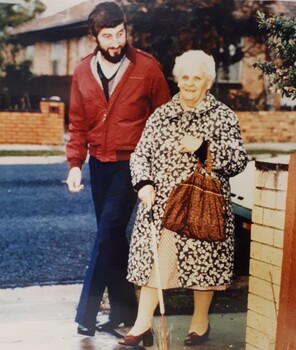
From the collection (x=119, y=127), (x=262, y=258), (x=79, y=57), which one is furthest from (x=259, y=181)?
(x=79, y=57)

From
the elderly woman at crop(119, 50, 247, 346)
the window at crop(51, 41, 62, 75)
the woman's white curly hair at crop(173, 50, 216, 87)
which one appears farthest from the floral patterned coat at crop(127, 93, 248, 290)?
the window at crop(51, 41, 62, 75)

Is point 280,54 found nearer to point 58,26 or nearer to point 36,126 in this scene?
point 58,26

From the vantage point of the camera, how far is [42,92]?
3625 mm

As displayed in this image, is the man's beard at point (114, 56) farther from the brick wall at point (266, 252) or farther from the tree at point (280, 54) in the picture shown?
the brick wall at point (266, 252)

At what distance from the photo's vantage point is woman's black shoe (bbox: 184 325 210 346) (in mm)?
3824

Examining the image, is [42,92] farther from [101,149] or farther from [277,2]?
[277,2]

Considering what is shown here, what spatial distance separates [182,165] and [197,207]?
206 millimetres

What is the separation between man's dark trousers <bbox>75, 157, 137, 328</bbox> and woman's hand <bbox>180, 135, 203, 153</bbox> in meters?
0.28

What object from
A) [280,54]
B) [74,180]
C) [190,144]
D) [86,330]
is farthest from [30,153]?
[280,54]

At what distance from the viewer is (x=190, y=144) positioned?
11.8 ft

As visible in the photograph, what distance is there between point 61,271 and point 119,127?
891 millimetres

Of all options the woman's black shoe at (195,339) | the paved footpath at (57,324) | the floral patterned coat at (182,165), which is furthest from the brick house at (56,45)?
the woman's black shoe at (195,339)

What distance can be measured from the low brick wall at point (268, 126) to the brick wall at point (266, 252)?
159mm

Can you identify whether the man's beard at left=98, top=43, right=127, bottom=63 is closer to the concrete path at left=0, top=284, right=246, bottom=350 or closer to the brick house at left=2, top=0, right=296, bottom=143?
the brick house at left=2, top=0, right=296, bottom=143
